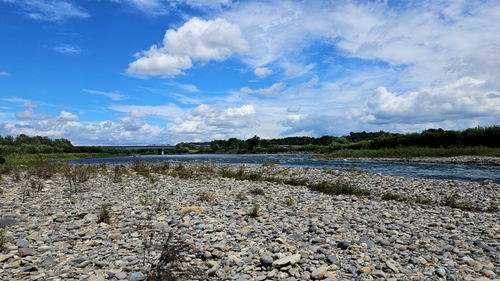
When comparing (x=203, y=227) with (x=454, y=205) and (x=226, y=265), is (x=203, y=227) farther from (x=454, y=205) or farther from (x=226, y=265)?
(x=454, y=205)

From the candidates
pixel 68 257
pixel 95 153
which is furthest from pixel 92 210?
pixel 95 153

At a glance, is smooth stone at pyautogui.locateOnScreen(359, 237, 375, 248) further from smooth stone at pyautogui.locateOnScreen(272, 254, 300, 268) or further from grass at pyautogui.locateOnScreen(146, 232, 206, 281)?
grass at pyautogui.locateOnScreen(146, 232, 206, 281)

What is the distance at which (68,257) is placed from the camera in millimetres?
5930

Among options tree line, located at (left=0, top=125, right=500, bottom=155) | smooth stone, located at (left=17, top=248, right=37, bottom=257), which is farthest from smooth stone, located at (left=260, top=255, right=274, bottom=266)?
tree line, located at (left=0, top=125, right=500, bottom=155)

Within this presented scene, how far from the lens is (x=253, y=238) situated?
23.5 feet

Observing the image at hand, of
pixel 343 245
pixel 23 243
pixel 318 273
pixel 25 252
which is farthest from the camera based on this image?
pixel 343 245

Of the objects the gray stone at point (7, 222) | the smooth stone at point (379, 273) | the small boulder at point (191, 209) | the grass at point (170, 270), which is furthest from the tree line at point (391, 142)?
the smooth stone at point (379, 273)

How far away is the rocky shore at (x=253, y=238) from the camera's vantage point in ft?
18.0

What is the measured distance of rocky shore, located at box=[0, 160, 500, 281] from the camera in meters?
5.49

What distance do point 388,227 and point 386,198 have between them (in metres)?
5.53

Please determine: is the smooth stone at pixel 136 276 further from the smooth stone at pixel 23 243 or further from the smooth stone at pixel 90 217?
the smooth stone at pixel 90 217

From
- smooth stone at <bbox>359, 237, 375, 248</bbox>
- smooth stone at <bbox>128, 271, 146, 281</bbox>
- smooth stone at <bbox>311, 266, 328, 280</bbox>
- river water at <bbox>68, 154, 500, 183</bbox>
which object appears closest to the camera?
smooth stone at <bbox>128, 271, 146, 281</bbox>

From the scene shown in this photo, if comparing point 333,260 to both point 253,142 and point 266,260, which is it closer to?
point 266,260

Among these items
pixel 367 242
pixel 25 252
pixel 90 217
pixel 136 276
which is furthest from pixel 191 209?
pixel 367 242
